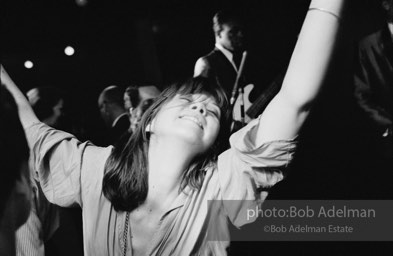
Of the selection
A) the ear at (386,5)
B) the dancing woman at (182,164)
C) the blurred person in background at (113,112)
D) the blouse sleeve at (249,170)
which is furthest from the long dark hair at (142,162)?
the ear at (386,5)

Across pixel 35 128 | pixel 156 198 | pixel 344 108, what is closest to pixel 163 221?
pixel 156 198

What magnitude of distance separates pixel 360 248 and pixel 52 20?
1653 mm

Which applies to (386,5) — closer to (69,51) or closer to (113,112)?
(113,112)

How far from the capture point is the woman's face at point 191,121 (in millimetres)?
1128

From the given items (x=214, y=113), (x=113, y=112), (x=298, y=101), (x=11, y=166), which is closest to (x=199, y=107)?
(x=214, y=113)

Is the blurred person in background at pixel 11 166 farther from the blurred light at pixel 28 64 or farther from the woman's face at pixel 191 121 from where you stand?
the blurred light at pixel 28 64

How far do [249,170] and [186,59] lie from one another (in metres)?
0.98

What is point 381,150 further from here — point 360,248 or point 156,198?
point 156,198

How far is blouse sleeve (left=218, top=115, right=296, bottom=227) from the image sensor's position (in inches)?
37.9

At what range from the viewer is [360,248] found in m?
1.66

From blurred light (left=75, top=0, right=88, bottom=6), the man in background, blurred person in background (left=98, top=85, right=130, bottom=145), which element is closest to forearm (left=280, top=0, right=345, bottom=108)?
the man in background

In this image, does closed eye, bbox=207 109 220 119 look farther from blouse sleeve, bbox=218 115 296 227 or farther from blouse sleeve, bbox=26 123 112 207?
blouse sleeve, bbox=26 123 112 207

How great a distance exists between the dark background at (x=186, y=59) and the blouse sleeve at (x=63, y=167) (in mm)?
707

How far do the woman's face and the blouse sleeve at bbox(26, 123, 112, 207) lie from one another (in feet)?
0.69
